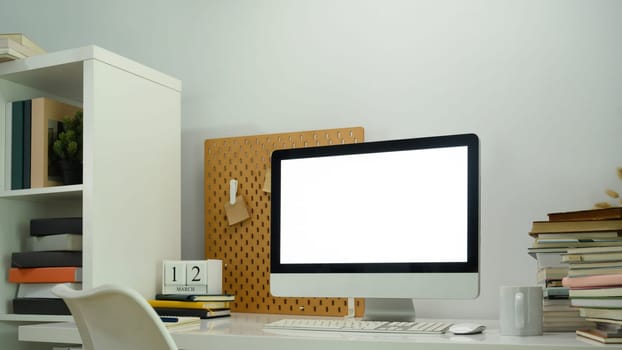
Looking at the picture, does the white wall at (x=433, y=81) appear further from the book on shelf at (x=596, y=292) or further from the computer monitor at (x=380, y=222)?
the book on shelf at (x=596, y=292)

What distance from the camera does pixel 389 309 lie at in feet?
6.52

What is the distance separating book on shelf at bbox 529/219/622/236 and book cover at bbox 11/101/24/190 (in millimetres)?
1570

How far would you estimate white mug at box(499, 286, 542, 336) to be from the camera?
1643 millimetres

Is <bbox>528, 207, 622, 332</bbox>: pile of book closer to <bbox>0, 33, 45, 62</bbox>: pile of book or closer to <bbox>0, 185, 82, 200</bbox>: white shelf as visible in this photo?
<bbox>0, 185, 82, 200</bbox>: white shelf

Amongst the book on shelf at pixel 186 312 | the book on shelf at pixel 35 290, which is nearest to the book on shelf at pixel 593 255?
the book on shelf at pixel 186 312

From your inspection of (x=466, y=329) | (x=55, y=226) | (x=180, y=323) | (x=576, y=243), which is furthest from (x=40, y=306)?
(x=576, y=243)

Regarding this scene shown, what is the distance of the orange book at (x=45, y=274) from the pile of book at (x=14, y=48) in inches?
26.1

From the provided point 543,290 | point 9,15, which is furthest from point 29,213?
point 543,290

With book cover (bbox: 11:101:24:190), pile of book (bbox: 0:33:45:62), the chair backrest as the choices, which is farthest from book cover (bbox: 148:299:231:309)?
pile of book (bbox: 0:33:45:62)

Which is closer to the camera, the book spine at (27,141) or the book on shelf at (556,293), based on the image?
the book on shelf at (556,293)

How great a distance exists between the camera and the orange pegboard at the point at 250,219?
2395mm

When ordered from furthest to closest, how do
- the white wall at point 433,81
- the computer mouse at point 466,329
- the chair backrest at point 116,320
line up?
the white wall at point 433,81
the computer mouse at point 466,329
the chair backrest at point 116,320

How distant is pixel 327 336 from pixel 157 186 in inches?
36.8

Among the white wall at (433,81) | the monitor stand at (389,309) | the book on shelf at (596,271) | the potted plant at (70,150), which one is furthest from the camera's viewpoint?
the potted plant at (70,150)
